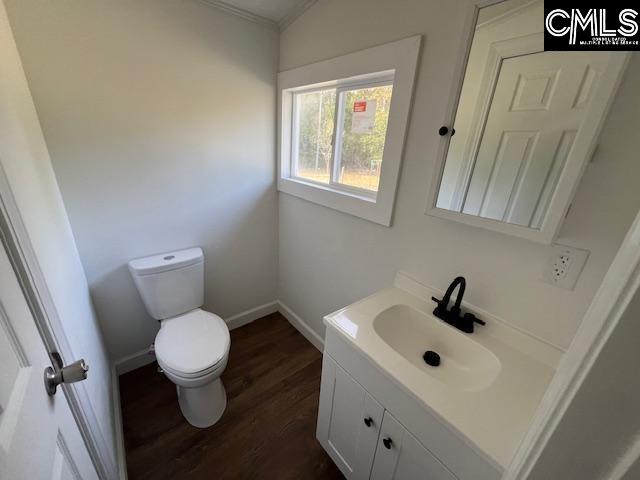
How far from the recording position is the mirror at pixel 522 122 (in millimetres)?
708

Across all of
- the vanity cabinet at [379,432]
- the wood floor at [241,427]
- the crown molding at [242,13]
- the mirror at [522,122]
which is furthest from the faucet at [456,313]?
the crown molding at [242,13]

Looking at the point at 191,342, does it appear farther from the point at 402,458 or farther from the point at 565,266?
the point at 565,266

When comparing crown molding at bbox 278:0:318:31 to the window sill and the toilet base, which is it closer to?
the window sill

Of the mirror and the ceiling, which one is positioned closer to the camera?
the mirror

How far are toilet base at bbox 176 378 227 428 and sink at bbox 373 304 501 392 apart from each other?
1.04 m

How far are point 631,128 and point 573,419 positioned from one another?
78 centimetres

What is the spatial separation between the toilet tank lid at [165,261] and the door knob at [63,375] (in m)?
0.95

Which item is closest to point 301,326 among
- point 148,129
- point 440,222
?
point 440,222

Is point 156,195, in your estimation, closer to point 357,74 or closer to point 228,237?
point 228,237

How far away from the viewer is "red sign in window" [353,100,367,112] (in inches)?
56.4

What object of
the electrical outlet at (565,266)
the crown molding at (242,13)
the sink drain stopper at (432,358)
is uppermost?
the crown molding at (242,13)

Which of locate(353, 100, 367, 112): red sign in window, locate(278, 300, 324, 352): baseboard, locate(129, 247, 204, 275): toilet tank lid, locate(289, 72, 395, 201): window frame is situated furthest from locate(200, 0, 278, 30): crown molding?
locate(278, 300, 324, 352): baseboard

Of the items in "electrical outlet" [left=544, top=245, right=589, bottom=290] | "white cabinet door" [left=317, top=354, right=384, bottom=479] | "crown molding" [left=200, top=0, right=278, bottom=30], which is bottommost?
"white cabinet door" [left=317, top=354, right=384, bottom=479]

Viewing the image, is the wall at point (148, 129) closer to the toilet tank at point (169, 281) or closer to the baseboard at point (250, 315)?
the toilet tank at point (169, 281)
